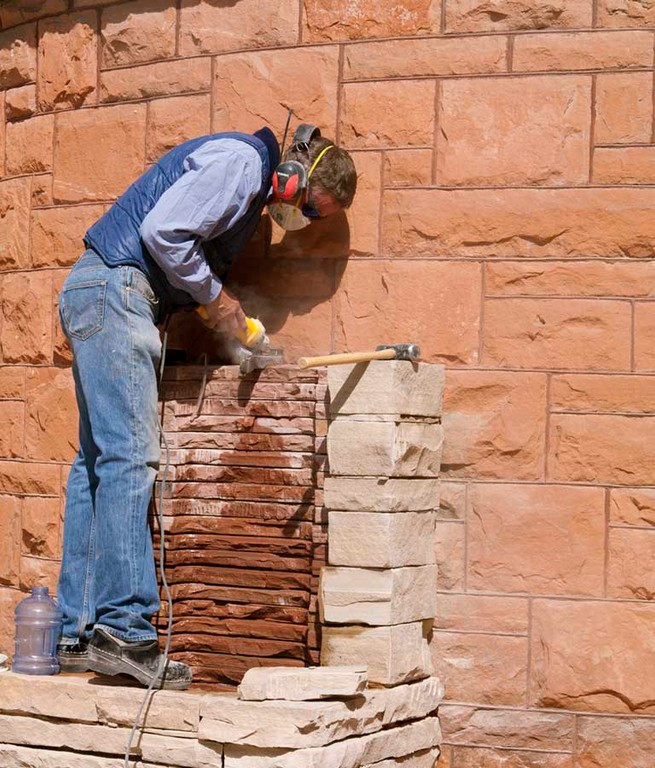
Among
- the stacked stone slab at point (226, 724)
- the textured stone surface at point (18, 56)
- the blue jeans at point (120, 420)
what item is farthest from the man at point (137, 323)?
the textured stone surface at point (18, 56)

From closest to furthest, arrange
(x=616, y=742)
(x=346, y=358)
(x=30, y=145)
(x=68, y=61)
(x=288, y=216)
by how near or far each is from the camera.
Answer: (x=346, y=358), (x=616, y=742), (x=288, y=216), (x=68, y=61), (x=30, y=145)

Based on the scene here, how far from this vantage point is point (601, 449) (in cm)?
496

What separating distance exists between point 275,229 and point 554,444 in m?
1.43

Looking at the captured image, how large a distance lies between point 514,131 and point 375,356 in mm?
1107

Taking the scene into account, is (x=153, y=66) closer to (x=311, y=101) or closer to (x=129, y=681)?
(x=311, y=101)

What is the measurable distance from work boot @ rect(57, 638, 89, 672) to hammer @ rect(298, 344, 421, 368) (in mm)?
1387

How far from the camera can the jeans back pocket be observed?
4.71 m

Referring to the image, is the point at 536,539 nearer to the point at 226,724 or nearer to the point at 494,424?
the point at 494,424

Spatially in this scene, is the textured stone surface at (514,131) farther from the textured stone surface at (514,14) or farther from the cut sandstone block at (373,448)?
the cut sandstone block at (373,448)

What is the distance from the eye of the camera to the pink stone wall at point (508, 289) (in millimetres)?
4938

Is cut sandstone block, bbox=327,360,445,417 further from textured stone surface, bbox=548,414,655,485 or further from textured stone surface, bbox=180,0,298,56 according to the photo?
textured stone surface, bbox=180,0,298,56

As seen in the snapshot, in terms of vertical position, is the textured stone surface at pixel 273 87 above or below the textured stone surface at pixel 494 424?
above

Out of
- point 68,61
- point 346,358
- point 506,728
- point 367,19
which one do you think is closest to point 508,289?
point 346,358

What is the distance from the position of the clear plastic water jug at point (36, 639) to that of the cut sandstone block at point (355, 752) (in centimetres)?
90
